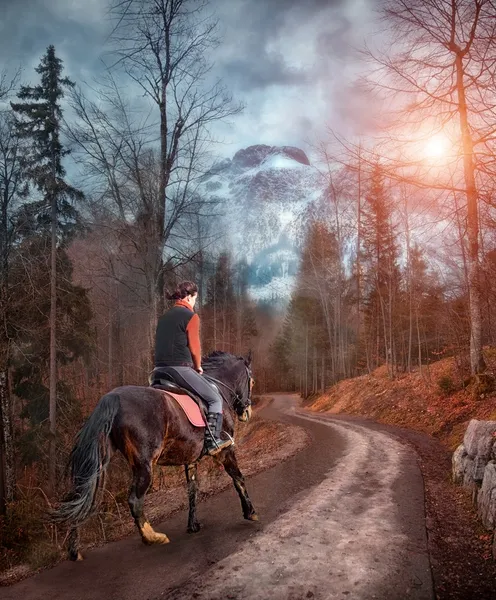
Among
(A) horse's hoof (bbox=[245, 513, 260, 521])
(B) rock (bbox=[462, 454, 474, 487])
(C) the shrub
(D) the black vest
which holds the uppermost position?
(D) the black vest

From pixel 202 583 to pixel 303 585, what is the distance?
3.08 feet

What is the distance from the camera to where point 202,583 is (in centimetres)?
375

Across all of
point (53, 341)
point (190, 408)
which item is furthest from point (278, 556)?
point (53, 341)

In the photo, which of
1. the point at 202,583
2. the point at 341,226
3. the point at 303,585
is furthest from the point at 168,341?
the point at 341,226

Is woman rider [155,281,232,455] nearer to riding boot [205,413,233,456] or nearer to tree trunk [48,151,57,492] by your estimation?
riding boot [205,413,233,456]

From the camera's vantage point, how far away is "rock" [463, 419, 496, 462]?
6.04 m

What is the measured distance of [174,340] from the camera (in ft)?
16.7

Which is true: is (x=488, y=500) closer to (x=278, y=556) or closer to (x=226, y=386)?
(x=278, y=556)

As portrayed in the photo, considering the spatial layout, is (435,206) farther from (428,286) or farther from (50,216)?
(428,286)

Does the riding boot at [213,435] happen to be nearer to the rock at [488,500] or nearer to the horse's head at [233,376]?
the horse's head at [233,376]

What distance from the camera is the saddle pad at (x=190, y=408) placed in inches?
192

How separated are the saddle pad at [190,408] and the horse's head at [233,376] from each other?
2.79 ft

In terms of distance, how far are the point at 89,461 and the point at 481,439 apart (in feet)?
19.0

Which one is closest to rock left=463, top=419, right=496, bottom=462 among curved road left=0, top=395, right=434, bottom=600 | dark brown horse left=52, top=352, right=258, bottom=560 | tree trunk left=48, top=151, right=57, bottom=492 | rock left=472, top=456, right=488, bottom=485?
rock left=472, top=456, right=488, bottom=485
